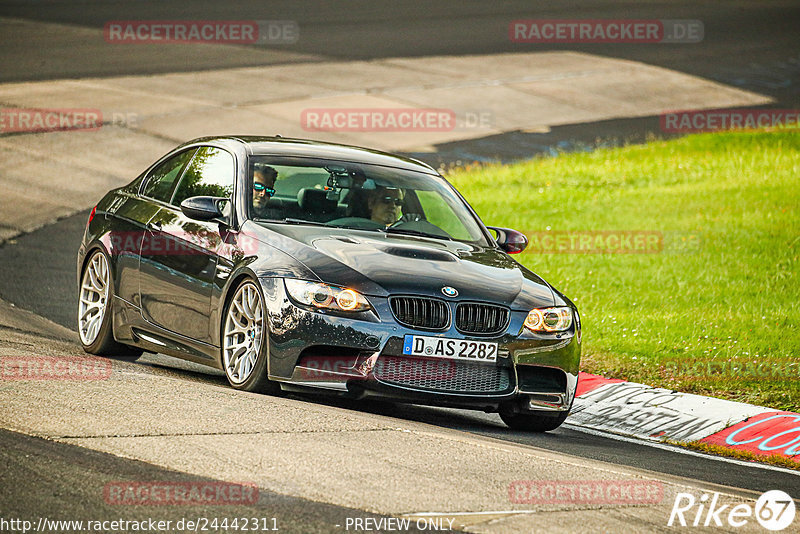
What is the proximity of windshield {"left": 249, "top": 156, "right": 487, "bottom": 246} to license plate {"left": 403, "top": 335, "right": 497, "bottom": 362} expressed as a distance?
4.27 feet

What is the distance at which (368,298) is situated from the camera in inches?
301

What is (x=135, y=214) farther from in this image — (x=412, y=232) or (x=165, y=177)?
(x=412, y=232)

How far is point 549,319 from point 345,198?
171cm

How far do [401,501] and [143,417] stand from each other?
1.75m

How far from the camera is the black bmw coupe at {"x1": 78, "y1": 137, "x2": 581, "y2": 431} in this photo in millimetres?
7656

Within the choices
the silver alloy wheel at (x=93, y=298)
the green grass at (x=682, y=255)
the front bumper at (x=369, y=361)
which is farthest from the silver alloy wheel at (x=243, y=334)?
the green grass at (x=682, y=255)

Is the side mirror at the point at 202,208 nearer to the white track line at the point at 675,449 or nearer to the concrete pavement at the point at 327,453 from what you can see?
the concrete pavement at the point at 327,453

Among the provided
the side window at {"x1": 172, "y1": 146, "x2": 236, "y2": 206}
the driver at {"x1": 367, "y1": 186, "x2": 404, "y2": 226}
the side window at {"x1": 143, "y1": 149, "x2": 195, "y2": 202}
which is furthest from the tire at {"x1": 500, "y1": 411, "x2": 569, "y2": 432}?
the side window at {"x1": 143, "y1": 149, "x2": 195, "y2": 202}

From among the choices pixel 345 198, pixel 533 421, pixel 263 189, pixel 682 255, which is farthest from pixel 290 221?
pixel 682 255

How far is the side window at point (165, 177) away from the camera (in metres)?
9.55

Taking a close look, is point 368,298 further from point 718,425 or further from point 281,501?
point 718,425

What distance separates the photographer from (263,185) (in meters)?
8.84

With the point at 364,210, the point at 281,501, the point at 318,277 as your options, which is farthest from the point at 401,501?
the point at 364,210

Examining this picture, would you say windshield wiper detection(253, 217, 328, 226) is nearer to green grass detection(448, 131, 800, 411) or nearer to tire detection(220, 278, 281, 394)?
tire detection(220, 278, 281, 394)
